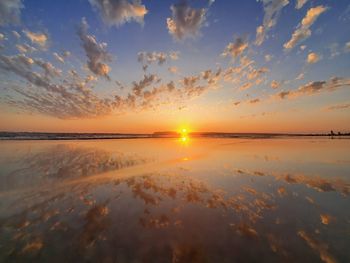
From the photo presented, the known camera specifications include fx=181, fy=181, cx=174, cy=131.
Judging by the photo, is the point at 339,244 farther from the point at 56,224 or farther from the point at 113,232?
the point at 56,224

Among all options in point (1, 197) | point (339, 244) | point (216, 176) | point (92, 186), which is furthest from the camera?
point (216, 176)

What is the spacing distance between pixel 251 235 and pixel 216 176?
5.05m

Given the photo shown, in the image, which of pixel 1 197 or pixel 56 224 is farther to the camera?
pixel 1 197

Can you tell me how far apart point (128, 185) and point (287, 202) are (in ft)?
18.8

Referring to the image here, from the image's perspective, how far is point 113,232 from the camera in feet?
13.1

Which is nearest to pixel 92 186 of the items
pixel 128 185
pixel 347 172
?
pixel 128 185

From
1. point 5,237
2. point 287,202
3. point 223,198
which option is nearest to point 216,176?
point 223,198

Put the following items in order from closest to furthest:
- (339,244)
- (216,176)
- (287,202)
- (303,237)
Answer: (339,244) < (303,237) < (287,202) < (216,176)

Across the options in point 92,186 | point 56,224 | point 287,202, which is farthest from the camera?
point 92,186

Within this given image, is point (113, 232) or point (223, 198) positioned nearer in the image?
point (113, 232)

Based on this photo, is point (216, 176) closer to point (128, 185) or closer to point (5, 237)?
point (128, 185)

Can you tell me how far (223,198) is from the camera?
239 inches

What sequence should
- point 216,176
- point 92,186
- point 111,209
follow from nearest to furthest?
point 111,209
point 92,186
point 216,176

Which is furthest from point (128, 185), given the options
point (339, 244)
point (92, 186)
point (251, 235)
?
point (339, 244)
